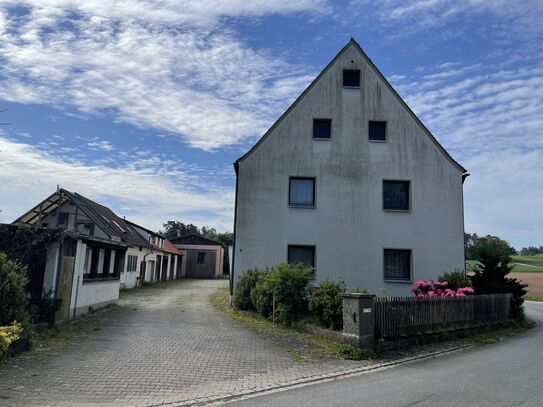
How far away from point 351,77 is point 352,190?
5.60 metres

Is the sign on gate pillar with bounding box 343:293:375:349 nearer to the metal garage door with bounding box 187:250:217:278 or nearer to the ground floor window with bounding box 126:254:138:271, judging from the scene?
the ground floor window with bounding box 126:254:138:271

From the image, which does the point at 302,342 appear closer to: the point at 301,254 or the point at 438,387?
the point at 438,387

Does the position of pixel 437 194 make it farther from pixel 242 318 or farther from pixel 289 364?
pixel 289 364

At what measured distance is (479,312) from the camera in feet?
54.0

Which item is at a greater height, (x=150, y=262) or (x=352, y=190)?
(x=352, y=190)

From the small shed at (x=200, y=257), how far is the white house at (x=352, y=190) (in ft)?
133

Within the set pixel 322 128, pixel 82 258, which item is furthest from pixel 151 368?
pixel 322 128

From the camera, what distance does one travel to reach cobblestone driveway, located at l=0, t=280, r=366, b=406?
299 inches

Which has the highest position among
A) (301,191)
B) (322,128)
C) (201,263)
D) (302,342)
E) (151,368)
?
(322,128)

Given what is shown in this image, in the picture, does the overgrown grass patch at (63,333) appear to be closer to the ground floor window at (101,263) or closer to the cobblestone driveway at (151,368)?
the cobblestone driveway at (151,368)

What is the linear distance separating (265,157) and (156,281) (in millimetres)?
26505

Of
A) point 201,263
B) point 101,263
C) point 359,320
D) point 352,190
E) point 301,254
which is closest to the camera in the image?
point 359,320

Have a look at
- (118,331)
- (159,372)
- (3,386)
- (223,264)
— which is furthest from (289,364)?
(223,264)

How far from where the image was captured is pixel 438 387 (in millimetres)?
8297
